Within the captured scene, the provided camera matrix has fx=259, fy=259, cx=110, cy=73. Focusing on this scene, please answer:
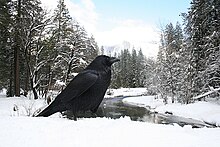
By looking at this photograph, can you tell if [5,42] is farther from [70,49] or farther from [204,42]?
[204,42]

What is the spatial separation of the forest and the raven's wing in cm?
1546

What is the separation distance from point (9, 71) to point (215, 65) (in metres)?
22.3

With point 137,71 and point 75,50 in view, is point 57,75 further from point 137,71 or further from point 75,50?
point 137,71

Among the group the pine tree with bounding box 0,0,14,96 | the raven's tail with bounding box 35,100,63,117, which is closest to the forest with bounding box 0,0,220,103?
the pine tree with bounding box 0,0,14,96

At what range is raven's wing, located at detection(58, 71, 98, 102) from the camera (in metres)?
5.00

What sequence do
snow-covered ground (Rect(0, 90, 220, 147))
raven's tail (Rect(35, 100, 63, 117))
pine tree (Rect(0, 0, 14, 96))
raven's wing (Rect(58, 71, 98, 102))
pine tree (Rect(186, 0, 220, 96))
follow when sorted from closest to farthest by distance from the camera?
snow-covered ground (Rect(0, 90, 220, 147)) → raven's wing (Rect(58, 71, 98, 102)) → raven's tail (Rect(35, 100, 63, 117)) → pine tree (Rect(0, 0, 14, 96)) → pine tree (Rect(186, 0, 220, 96))

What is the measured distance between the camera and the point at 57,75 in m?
30.6

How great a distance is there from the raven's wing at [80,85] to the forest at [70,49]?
15.5 meters

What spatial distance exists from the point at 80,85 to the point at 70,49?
81.2 feet

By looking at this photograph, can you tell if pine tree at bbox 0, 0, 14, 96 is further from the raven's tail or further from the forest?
the raven's tail

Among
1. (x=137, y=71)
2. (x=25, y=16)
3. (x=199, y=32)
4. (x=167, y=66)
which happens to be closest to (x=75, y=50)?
(x=25, y=16)

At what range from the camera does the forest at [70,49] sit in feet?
78.9

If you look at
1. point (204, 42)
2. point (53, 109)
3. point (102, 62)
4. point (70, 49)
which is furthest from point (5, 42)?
point (102, 62)

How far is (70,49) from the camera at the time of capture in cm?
2928
